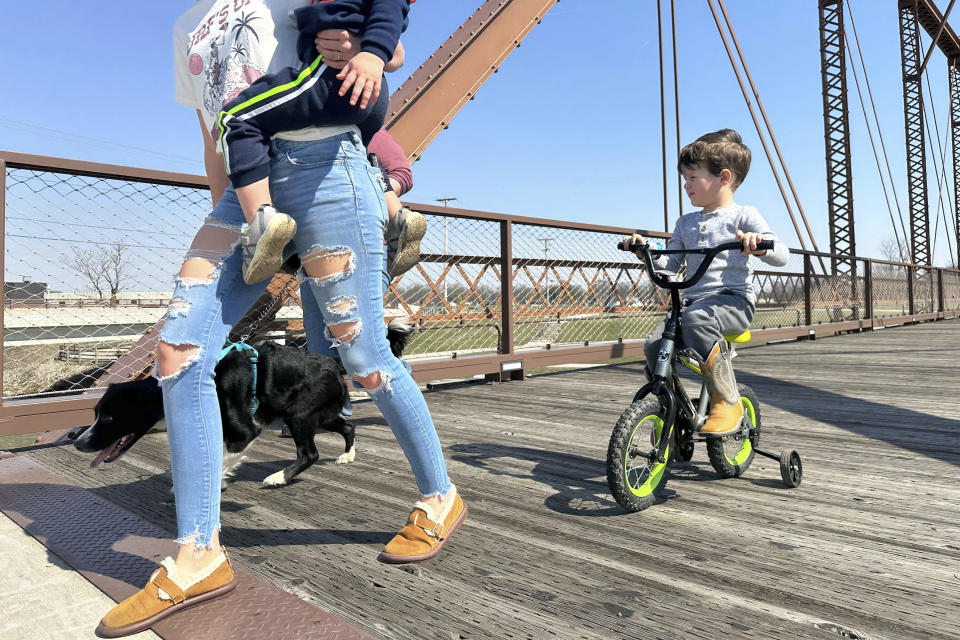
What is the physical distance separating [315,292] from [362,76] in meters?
0.54

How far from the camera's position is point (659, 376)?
2.04m

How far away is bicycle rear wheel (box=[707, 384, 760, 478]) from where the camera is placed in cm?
234

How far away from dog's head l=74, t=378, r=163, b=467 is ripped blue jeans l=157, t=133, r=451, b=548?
2.97ft

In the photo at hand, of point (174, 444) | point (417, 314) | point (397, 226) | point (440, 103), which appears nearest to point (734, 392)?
point (397, 226)

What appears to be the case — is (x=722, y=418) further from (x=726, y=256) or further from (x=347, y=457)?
(x=347, y=457)

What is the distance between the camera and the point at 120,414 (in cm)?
221

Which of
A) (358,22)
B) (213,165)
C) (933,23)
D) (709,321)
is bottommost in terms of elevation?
(709,321)

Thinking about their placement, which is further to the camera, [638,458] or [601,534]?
[638,458]

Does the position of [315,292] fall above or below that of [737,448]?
above

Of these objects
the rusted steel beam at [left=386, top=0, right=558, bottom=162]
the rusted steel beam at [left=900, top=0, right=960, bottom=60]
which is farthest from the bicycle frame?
the rusted steel beam at [left=900, top=0, right=960, bottom=60]

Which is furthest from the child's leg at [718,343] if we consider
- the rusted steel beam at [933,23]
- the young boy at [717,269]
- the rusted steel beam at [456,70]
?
the rusted steel beam at [933,23]

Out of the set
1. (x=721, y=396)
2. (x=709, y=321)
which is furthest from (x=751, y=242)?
(x=721, y=396)

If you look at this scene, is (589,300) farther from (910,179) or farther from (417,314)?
(910,179)

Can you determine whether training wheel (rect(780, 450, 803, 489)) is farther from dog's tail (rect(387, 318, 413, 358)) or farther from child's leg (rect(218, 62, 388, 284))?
child's leg (rect(218, 62, 388, 284))
